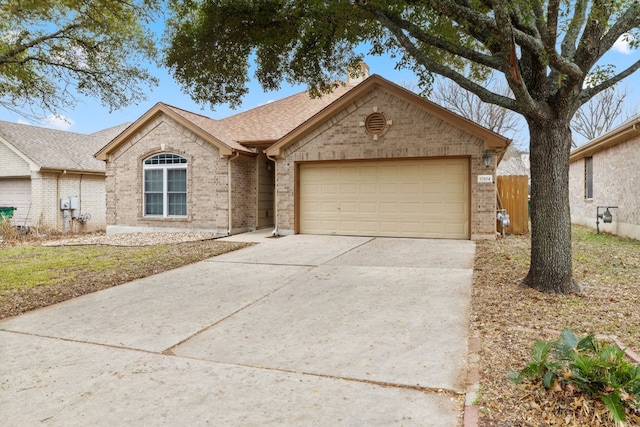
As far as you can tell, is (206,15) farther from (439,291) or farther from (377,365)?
(377,365)

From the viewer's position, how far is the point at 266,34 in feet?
28.8

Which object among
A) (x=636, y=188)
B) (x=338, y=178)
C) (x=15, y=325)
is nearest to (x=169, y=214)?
(x=338, y=178)

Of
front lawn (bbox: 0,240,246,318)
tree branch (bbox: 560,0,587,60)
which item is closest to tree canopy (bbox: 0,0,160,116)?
front lawn (bbox: 0,240,246,318)

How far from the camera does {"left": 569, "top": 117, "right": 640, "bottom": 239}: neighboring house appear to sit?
1198 cm

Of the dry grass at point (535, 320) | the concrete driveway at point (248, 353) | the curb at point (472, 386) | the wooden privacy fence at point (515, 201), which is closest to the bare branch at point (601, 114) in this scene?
the wooden privacy fence at point (515, 201)

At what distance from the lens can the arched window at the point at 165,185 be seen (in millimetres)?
14938

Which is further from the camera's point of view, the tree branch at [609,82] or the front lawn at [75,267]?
the front lawn at [75,267]

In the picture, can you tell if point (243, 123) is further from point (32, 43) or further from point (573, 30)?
point (573, 30)

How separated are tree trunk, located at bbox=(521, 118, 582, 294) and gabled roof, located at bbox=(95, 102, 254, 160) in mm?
9769

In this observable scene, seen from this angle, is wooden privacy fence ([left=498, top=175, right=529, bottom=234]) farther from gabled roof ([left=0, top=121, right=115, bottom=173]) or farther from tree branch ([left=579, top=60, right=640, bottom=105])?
gabled roof ([left=0, top=121, right=115, bottom=173])

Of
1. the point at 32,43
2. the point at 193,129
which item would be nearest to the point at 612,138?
the point at 193,129

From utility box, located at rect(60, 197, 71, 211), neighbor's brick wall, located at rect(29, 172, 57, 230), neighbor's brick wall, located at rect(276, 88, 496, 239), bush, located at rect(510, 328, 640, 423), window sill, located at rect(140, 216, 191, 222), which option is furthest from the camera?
utility box, located at rect(60, 197, 71, 211)

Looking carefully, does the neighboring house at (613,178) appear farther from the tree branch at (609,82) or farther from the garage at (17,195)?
the garage at (17,195)

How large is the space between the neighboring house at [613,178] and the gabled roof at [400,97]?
3.56 m
